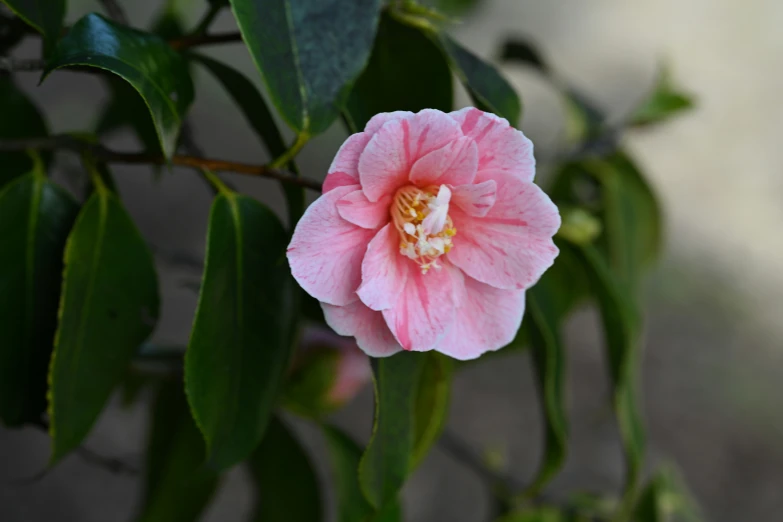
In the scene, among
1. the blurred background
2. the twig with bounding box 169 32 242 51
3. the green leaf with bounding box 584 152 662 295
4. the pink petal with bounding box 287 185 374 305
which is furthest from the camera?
the blurred background

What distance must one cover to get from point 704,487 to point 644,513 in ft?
1.79

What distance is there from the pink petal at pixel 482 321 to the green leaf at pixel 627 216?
0.99 ft

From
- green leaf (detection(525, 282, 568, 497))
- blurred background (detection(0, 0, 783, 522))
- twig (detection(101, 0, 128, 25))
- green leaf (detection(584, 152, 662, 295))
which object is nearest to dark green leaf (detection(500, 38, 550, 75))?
green leaf (detection(584, 152, 662, 295))

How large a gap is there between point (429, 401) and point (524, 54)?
0.35 metres

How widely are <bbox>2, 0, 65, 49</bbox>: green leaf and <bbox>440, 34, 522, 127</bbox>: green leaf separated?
19cm

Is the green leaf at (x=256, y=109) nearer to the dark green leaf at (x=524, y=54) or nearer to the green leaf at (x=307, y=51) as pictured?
the green leaf at (x=307, y=51)

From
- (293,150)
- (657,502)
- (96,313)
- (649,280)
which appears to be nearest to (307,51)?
(293,150)

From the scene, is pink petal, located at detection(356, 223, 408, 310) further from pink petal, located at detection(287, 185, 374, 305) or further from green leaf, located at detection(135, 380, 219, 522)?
green leaf, located at detection(135, 380, 219, 522)

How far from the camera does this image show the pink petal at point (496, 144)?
295 millimetres

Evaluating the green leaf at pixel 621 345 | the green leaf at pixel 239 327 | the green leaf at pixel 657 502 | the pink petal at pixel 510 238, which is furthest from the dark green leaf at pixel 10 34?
the green leaf at pixel 657 502

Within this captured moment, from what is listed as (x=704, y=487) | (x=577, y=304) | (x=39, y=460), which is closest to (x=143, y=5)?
(x=39, y=460)

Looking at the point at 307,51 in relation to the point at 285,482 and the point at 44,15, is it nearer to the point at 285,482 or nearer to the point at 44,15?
the point at 44,15

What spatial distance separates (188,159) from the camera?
35cm

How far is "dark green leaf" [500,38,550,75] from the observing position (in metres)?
0.63
